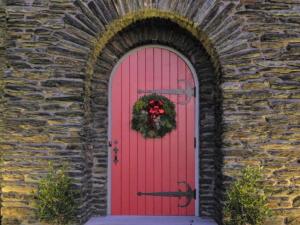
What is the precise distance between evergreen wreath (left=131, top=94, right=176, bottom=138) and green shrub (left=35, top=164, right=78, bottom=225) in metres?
1.20

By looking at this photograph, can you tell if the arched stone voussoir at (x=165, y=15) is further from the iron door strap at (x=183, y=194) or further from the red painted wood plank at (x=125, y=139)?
the iron door strap at (x=183, y=194)

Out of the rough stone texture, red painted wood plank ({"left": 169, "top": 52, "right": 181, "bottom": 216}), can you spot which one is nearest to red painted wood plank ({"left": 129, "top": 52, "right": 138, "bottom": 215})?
red painted wood plank ({"left": 169, "top": 52, "right": 181, "bottom": 216})

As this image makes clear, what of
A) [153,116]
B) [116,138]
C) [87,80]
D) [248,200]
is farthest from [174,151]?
[87,80]

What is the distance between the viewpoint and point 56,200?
14.2ft

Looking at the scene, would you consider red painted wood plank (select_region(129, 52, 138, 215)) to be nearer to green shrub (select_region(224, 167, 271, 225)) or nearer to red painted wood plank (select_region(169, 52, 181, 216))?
red painted wood plank (select_region(169, 52, 181, 216))

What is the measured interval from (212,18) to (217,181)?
6.45ft

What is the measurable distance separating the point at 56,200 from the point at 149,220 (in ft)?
4.04

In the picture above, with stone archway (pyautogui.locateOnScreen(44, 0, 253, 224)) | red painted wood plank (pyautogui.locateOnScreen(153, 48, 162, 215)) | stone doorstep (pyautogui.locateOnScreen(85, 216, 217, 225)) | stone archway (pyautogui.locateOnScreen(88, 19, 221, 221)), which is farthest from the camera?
red painted wood plank (pyautogui.locateOnScreen(153, 48, 162, 215))

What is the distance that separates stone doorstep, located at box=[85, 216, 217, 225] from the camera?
4766mm

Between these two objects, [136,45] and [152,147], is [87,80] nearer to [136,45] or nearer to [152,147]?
[136,45]

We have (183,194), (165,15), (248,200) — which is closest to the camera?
(248,200)

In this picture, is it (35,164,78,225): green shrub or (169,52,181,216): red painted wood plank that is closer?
(35,164,78,225): green shrub

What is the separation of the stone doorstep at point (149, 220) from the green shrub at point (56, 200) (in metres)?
0.43

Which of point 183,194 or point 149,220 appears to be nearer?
point 149,220
